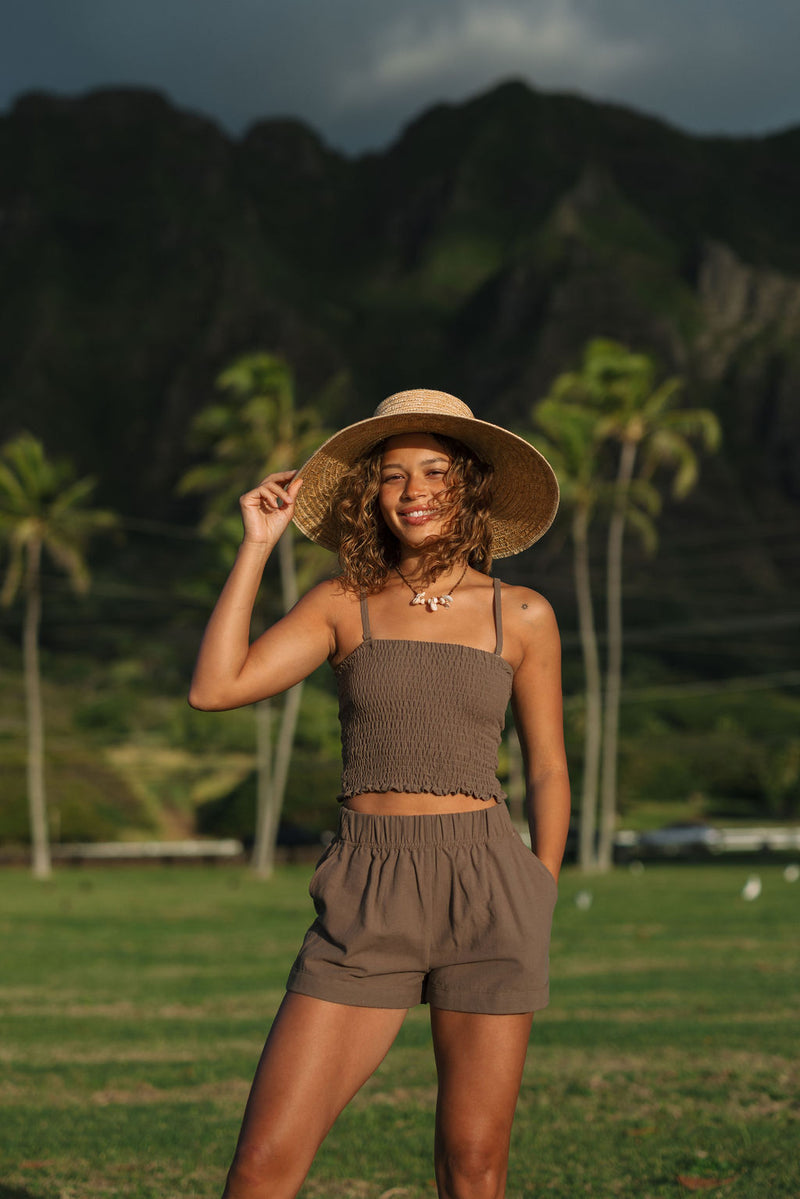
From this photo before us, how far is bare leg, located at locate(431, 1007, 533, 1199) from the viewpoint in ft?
10.9

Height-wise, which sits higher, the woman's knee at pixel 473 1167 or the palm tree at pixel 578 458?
the palm tree at pixel 578 458

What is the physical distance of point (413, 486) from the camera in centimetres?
377

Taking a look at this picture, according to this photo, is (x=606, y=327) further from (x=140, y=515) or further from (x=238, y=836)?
(x=238, y=836)

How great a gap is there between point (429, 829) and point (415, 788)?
10 cm

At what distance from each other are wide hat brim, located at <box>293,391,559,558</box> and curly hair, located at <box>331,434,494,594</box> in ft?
0.16

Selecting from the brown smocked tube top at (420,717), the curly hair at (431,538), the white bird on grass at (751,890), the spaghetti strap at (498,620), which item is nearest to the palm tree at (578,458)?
the white bird on grass at (751,890)

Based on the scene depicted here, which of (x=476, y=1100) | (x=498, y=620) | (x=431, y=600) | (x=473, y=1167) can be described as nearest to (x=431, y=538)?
(x=431, y=600)

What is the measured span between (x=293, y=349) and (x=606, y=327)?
38.6 metres

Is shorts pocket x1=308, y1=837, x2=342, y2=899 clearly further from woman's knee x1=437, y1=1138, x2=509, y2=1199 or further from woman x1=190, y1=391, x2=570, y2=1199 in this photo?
woman's knee x1=437, y1=1138, x2=509, y2=1199

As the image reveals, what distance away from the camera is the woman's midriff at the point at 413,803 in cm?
346

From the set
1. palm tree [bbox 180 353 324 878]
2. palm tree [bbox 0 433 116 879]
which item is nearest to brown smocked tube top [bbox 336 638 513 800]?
palm tree [bbox 180 353 324 878]

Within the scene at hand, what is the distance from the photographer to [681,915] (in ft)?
76.5

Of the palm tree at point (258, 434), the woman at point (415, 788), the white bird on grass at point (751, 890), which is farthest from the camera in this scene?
the palm tree at point (258, 434)

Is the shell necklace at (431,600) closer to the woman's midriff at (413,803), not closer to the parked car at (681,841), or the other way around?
the woman's midriff at (413,803)
